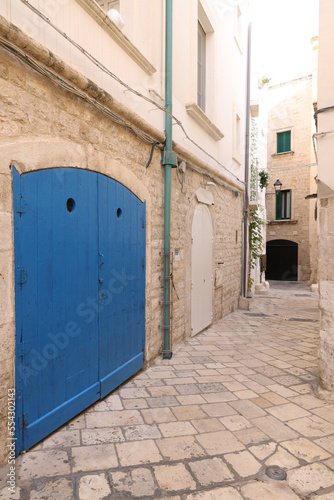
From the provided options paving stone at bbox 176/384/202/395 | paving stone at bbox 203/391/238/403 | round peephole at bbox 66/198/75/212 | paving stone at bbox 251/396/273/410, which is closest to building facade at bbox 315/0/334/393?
paving stone at bbox 251/396/273/410

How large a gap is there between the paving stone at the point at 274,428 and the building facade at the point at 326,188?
0.88 meters

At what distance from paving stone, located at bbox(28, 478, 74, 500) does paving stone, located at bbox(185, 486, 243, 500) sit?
75 cm

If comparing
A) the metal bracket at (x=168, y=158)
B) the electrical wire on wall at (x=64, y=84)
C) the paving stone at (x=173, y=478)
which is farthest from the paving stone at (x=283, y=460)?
the metal bracket at (x=168, y=158)

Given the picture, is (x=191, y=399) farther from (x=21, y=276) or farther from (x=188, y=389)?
(x=21, y=276)

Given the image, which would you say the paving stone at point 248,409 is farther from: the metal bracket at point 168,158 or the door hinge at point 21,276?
the metal bracket at point 168,158

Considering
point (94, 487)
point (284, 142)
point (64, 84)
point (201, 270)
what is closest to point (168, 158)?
point (64, 84)

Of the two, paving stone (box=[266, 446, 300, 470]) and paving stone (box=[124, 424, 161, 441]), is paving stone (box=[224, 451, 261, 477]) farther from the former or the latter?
paving stone (box=[124, 424, 161, 441])

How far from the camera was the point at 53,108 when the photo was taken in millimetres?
2707

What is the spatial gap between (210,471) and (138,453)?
21.6 inches

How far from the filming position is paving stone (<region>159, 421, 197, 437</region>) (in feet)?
9.14

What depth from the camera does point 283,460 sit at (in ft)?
8.06

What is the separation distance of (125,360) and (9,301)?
184cm

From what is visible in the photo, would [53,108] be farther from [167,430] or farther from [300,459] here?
[300,459]

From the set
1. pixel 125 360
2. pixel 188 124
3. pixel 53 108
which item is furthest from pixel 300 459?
pixel 188 124
